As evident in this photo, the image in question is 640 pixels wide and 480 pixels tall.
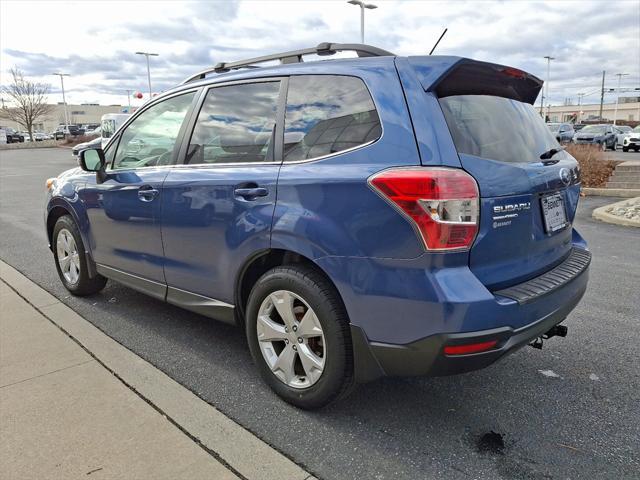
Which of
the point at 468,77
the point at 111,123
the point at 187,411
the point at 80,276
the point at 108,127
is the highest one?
the point at 111,123

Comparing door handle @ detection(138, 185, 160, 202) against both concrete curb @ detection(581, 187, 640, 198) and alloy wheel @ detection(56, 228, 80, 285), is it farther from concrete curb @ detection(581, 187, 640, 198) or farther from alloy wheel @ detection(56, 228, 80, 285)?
concrete curb @ detection(581, 187, 640, 198)

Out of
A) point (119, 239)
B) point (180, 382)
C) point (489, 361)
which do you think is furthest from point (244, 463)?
point (119, 239)

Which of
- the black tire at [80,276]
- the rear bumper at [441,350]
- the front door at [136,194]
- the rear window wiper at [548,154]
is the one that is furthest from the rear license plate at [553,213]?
the black tire at [80,276]

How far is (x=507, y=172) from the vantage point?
2.45 m

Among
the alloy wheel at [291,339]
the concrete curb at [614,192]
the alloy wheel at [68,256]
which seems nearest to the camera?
the alloy wheel at [291,339]

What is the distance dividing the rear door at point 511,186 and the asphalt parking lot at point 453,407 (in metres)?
0.82

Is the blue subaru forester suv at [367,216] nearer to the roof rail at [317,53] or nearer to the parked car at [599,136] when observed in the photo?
the roof rail at [317,53]

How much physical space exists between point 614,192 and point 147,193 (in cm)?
1176

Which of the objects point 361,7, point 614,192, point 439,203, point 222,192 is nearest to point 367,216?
point 439,203

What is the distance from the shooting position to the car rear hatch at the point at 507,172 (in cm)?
236

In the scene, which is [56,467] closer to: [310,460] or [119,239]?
[310,460]

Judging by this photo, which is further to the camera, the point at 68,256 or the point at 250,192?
the point at 68,256

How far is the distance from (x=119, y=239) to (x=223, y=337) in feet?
3.66

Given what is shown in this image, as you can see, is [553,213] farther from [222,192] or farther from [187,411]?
[187,411]
